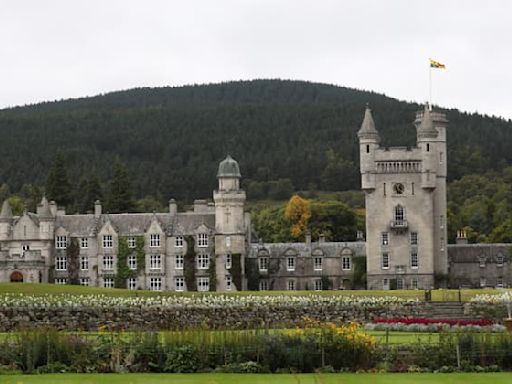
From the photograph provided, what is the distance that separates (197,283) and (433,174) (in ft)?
63.1

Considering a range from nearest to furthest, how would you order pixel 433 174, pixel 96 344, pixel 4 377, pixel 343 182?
pixel 4 377, pixel 96 344, pixel 433 174, pixel 343 182

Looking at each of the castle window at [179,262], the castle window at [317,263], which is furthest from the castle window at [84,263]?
the castle window at [317,263]

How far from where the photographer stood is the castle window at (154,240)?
313 ft

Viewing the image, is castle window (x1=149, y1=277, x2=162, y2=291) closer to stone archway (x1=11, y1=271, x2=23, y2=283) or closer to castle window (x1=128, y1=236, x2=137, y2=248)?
castle window (x1=128, y1=236, x2=137, y2=248)

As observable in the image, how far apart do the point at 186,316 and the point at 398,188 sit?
129ft

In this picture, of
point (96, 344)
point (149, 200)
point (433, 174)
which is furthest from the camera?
point (149, 200)

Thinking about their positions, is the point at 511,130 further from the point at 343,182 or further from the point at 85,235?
the point at 85,235

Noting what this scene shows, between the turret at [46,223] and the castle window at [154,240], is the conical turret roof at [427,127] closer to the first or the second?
the castle window at [154,240]

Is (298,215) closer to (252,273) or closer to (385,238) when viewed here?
(252,273)

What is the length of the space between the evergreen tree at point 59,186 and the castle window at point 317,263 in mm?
32406

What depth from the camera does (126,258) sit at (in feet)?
313

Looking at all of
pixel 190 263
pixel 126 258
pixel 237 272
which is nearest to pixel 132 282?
pixel 126 258

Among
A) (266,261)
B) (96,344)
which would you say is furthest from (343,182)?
(96,344)

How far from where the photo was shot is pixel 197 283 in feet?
308
